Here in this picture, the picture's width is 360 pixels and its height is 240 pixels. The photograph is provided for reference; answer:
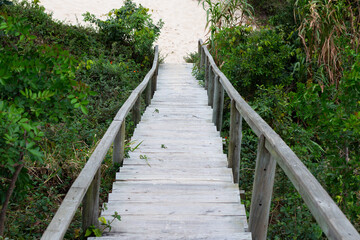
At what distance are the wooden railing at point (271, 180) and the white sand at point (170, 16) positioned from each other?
37.8 ft

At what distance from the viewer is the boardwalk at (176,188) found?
281 cm

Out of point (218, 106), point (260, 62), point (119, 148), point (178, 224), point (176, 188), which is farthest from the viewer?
point (260, 62)

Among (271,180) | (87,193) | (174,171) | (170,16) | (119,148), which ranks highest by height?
(170,16)

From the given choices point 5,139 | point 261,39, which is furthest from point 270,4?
point 5,139

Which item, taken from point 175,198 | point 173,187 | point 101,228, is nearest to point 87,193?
point 101,228

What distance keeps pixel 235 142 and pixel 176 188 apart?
2.86 feet

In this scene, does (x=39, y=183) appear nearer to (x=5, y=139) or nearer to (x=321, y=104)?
(x=5, y=139)

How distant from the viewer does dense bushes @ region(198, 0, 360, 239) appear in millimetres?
3672

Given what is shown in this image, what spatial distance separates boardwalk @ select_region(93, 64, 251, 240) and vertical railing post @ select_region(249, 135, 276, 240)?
0.12m

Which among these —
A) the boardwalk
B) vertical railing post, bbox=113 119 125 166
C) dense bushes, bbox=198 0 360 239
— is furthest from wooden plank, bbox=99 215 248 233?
vertical railing post, bbox=113 119 125 166

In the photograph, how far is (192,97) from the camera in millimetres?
8414

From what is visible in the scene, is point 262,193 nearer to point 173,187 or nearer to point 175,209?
point 175,209

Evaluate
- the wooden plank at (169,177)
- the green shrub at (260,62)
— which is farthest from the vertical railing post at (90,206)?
the green shrub at (260,62)

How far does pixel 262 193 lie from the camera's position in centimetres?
264
